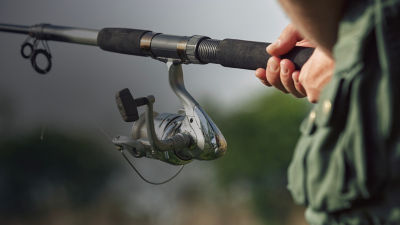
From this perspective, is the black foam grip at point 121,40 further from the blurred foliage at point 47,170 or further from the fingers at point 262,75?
the blurred foliage at point 47,170

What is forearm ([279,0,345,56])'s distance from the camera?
2.66 ft

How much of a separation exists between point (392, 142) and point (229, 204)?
49.1 feet

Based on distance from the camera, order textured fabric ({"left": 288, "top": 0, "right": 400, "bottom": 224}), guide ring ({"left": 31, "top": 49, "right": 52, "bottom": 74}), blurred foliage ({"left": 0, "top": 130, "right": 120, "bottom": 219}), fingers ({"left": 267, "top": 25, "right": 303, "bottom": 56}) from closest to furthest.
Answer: textured fabric ({"left": 288, "top": 0, "right": 400, "bottom": 224})
fingers ({"left": 267, "top": 25, "right": 303, "bottom": 56})
guide ring ({"left": 31, "top": 49, "right": 52, "bottom": 74})
blurred foliage ({"left": 0, "top": 130, "right": 120, "bottom": 219})

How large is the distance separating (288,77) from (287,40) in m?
0.06

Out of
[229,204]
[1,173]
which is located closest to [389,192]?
[1,173]

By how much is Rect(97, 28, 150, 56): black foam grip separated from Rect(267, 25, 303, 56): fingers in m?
0.51

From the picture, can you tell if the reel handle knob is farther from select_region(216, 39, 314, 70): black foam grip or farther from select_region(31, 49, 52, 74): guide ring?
select_region(31, 49, 52, 74): guide ring

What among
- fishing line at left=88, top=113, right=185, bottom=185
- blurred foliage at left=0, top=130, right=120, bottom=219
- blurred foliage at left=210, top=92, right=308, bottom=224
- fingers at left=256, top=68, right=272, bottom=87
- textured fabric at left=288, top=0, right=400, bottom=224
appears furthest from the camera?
blurred foliage at left=210, top=92, right=308, bottom=224

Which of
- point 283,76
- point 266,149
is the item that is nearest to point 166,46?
point 283,76

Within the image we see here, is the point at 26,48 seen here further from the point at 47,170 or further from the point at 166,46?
the point at 47,170

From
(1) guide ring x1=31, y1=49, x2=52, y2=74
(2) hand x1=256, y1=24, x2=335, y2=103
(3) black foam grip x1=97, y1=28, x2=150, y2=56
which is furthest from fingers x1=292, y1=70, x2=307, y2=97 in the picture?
(1) guide ring x1=31, y1=49, x2=52, y2=74

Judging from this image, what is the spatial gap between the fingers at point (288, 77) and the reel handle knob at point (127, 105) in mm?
394

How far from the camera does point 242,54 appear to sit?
152 cm

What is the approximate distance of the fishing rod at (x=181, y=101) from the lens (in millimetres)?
1607
